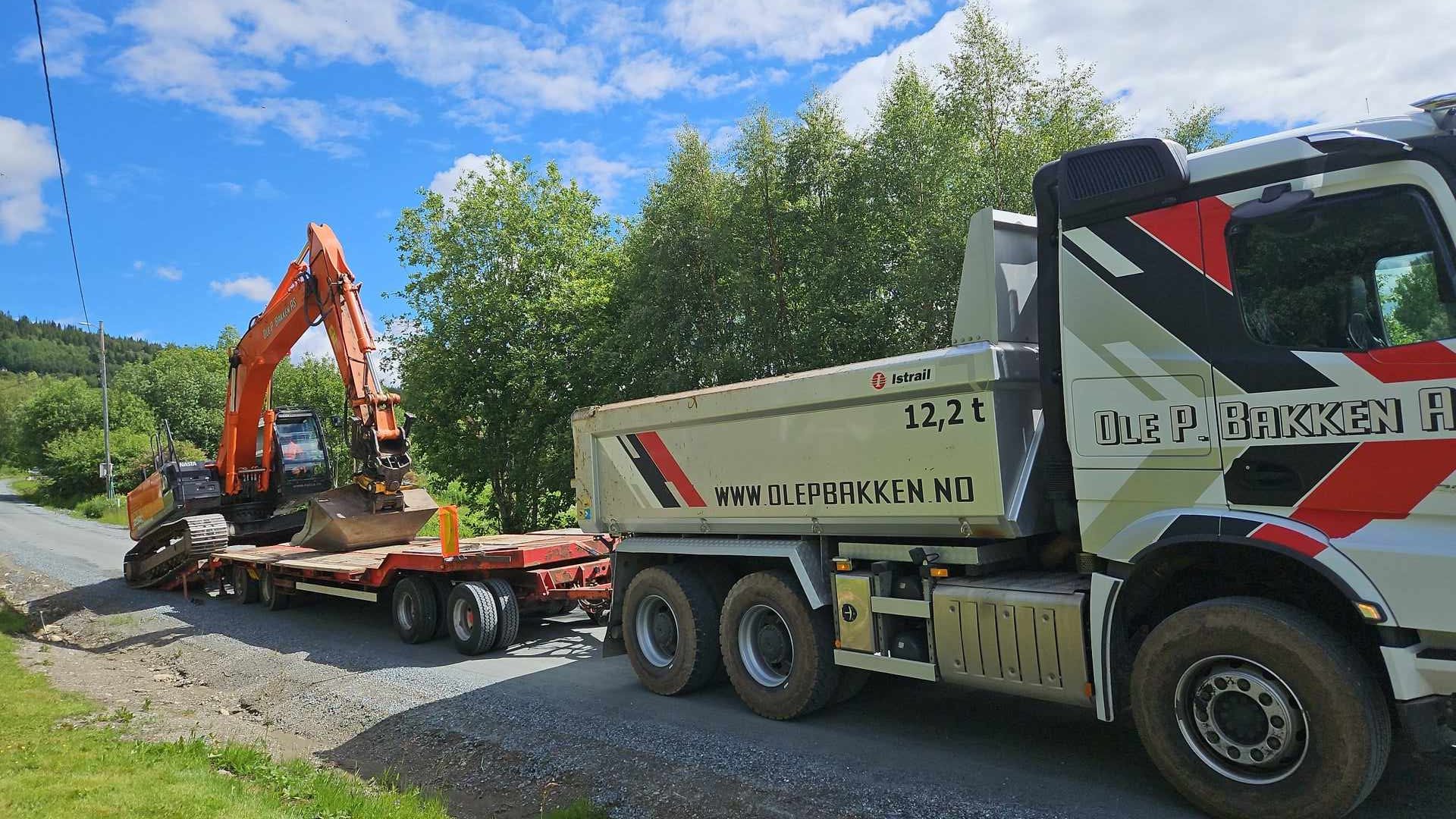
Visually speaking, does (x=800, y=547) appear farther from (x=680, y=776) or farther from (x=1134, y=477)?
(x=1134, y=477)

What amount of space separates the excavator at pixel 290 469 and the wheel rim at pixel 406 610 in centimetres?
257

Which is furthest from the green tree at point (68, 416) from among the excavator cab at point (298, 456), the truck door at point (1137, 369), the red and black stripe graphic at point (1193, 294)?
the red and black stripe graphic at point (1193, 294)

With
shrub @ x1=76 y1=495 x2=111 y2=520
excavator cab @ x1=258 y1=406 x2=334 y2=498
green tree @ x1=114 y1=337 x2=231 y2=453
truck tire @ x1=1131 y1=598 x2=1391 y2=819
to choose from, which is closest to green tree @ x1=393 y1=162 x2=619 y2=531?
excavator cab @ x1=258 y1=406 x2=334 y2=498

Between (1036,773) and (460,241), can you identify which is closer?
(1036,773)

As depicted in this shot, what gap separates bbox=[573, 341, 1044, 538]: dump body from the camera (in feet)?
18.3

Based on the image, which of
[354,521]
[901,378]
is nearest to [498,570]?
[354,521]

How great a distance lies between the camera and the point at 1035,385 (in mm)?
5773

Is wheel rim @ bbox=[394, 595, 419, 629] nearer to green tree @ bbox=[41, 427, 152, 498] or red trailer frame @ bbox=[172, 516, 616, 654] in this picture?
red trailer frame @ bbox=[172, 516, 616, 654]

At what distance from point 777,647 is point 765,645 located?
0.12 metres

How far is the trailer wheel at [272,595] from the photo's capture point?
44.0 ft

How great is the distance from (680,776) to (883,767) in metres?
1.23

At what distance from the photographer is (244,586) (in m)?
14.2

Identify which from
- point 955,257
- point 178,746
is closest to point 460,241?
point 955,257

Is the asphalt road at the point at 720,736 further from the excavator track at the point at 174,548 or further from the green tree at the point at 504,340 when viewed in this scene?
the green tree at the point at 504,340
